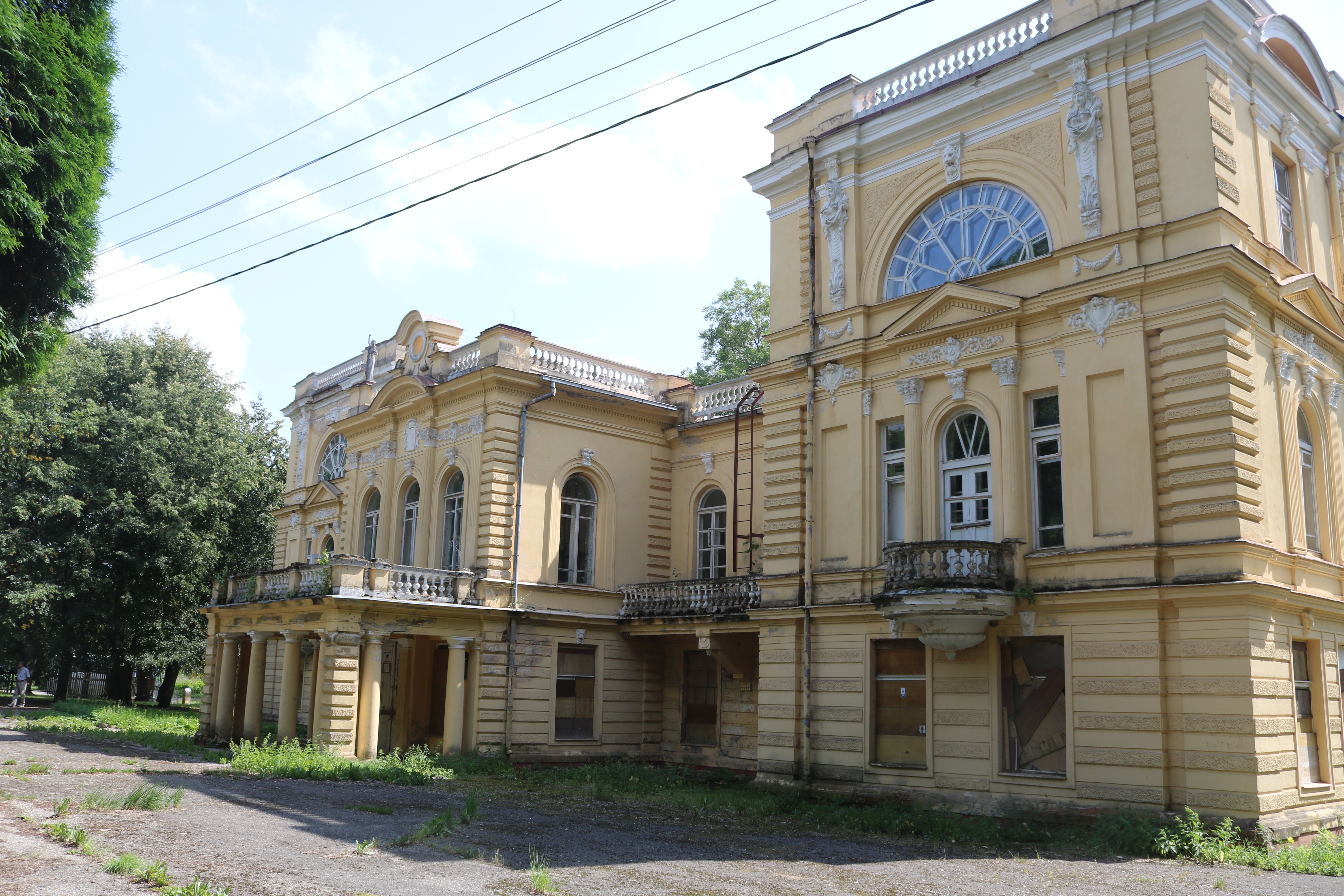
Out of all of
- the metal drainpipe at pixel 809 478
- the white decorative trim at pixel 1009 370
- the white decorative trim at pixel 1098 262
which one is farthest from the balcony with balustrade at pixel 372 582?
the white decorative trim at pixel 1098 262

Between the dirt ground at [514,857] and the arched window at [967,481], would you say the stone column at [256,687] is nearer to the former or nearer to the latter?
the dirt ground at [514,857]

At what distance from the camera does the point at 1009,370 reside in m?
16.4

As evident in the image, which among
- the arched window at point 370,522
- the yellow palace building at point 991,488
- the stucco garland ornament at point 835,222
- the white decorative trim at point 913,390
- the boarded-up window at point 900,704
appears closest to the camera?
the yellow palace building at point 991,488

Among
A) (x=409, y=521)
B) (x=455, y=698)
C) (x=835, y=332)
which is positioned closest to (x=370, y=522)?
(x=409, y=521)

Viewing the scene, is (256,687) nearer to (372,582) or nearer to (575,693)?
(372,582)

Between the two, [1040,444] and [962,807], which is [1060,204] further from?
[962,807]

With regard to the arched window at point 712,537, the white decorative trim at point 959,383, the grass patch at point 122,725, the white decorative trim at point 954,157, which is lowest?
the grass patch at point 122,725

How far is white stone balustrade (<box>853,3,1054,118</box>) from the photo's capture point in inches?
669

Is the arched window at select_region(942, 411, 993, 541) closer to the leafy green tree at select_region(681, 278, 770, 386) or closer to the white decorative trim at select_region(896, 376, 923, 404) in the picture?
the white decorative trim at select_region(896, 376, 923, 404)

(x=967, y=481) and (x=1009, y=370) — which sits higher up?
(x=1009, y=370)

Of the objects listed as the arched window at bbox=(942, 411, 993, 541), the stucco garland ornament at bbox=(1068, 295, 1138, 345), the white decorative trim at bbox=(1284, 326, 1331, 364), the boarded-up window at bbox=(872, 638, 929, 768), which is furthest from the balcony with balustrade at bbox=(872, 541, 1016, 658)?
the white decorative trim at bbox=(1284, 326, 1331, 364)

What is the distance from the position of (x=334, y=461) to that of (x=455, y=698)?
13.6 meters

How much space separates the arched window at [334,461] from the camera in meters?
32.9

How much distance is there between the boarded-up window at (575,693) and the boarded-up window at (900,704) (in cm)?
884
